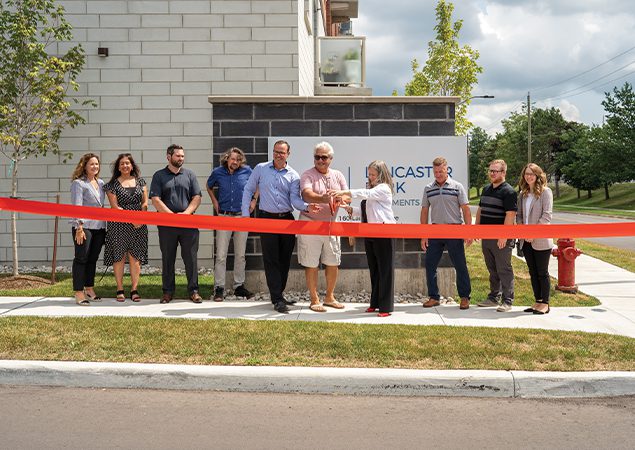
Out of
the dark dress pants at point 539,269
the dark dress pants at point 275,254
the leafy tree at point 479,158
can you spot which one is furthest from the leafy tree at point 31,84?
the leafy tree at point 479,158

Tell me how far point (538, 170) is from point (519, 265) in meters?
5.21

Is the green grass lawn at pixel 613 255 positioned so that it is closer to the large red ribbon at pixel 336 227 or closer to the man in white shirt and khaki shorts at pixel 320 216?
the large red ribbon at pixel 336 227

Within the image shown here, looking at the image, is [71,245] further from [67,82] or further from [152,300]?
[152,300]

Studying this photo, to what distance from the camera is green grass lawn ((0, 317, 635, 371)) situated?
591 centimetres

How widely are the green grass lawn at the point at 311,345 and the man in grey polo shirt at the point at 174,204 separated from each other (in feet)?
5.54

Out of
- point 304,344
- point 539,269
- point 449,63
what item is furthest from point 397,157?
point 449,63

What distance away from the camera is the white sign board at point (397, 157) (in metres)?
9.38

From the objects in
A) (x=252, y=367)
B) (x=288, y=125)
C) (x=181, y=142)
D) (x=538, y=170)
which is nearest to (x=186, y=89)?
(x=181, y=142)

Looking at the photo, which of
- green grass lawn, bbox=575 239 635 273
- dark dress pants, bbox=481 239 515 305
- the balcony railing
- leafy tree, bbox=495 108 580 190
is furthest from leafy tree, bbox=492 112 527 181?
dark dress pants, bbox=481 239 515 305

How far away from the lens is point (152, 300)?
356 inches

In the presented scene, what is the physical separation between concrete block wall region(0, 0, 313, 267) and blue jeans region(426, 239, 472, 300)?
455cm

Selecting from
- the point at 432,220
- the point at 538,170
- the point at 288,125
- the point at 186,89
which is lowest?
the point at 432,220

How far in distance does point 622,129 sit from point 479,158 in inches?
2827

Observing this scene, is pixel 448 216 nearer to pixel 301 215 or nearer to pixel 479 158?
pixel 301 215
